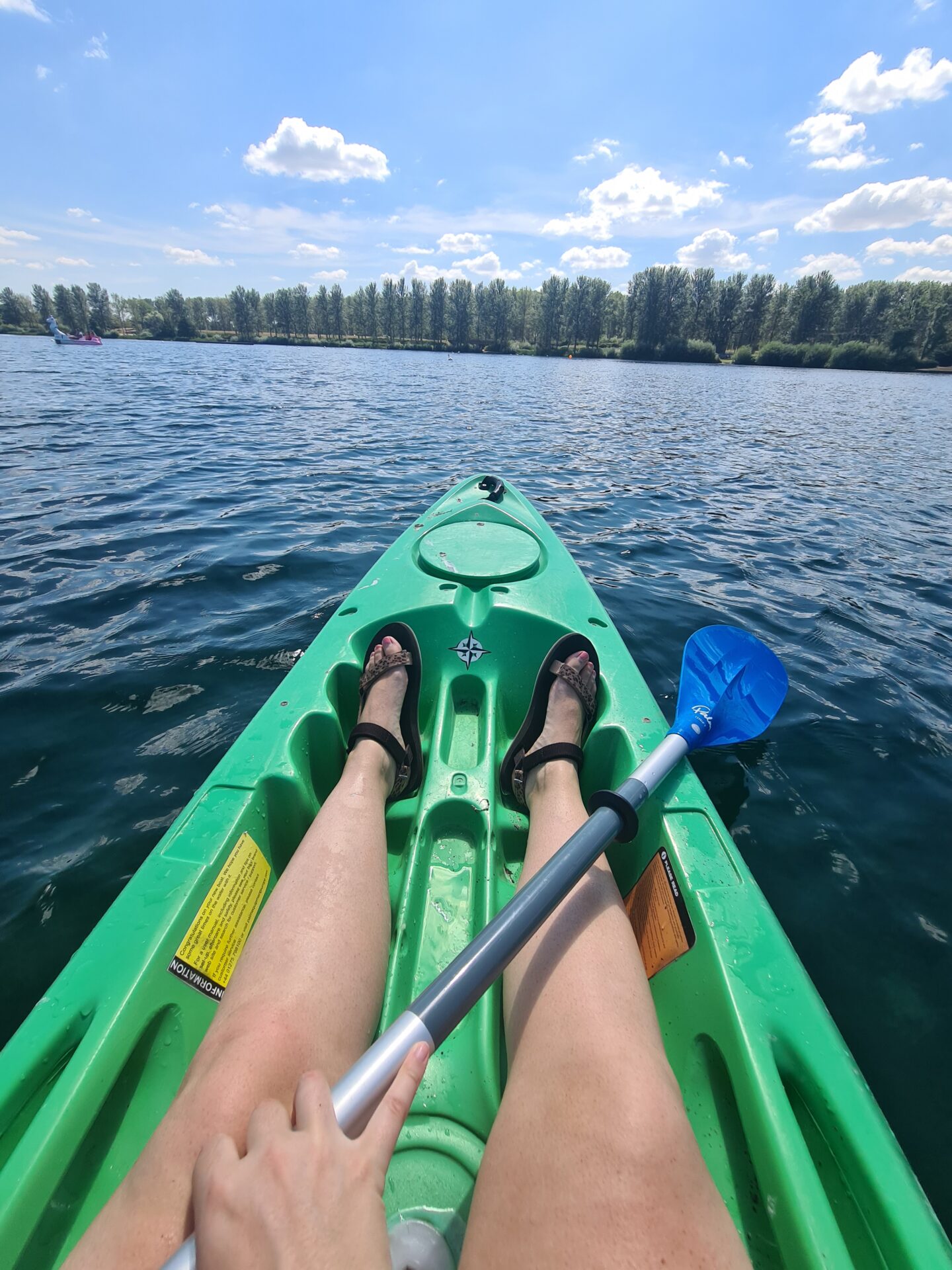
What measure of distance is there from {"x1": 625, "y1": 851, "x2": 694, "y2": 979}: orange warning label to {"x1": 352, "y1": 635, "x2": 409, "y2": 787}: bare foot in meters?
1.07

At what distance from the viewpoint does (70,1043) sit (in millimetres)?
1349

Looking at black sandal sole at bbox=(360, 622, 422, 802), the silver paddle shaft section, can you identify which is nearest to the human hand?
the silver paddle shaft section

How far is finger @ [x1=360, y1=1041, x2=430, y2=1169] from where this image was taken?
34.9 inches

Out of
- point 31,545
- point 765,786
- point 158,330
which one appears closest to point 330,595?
point 31,545

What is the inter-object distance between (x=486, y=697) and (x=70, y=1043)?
6.78 ft

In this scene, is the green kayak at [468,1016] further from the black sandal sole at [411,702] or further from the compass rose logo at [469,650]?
the compass rose logo at [469,650]

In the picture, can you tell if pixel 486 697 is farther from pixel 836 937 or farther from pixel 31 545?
pixel 31 545

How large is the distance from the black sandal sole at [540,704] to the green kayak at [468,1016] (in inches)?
3.1

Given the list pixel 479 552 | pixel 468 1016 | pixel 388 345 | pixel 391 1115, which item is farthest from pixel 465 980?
pixel 388 345

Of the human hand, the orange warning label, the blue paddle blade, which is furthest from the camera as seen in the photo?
the blue paddle blade

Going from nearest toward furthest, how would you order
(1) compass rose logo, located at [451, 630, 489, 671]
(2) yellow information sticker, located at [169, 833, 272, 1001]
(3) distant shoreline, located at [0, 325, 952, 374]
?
(2) yellow information sticker, located at [169, 833, 272, 1001]
(1) compass rose logo, located at [451, 630, 489, 671]
(3) distant shoreline, located at [0, 325, 952, 374]

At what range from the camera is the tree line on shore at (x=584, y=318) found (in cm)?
5716

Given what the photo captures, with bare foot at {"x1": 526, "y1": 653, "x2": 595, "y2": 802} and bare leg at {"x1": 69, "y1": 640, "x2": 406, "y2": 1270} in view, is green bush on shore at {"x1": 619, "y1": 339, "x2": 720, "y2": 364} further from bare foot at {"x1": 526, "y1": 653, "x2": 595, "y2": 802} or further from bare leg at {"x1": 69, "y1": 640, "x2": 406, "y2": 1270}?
bare leg at {"x1": 69, "y1": 640, "x2": 406, "y2": 1270}

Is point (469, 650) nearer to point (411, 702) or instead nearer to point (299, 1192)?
point (411, 702)
